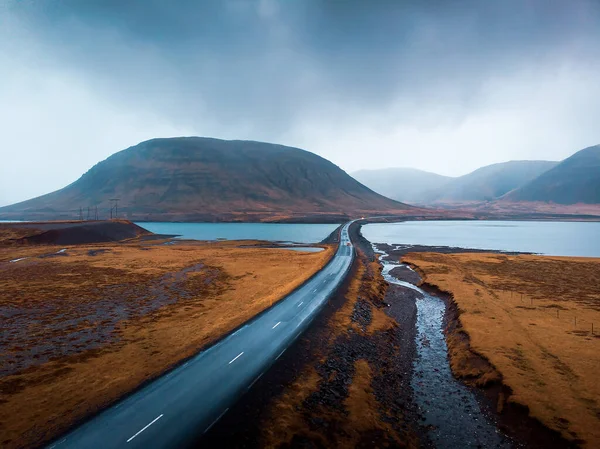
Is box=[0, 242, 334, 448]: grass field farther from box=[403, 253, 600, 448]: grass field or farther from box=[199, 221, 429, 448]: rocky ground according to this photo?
box=[403, 253, 600, 448]: grass field

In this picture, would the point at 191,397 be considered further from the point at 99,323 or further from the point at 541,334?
the point at 541,334

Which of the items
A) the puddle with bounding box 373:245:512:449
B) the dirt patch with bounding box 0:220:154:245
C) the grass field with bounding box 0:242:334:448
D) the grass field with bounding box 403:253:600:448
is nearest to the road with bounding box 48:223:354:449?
the grass field with bounding box 0:242:334:448

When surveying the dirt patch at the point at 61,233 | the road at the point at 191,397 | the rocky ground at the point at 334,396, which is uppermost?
the dirt patch at the point at 61,233

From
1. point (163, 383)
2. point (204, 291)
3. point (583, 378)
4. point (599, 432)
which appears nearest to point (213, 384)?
point (163, 383)

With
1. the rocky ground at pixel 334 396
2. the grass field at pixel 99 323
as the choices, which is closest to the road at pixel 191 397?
the rocky ground at pixel 334 396

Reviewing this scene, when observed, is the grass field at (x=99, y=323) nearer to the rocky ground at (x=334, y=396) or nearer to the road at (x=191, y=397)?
the road at (x=191, y=397)

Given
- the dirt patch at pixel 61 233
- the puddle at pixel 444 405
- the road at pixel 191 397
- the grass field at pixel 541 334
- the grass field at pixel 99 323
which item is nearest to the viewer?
the road at pixel 191 397

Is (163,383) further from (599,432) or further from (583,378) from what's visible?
(583,378)
